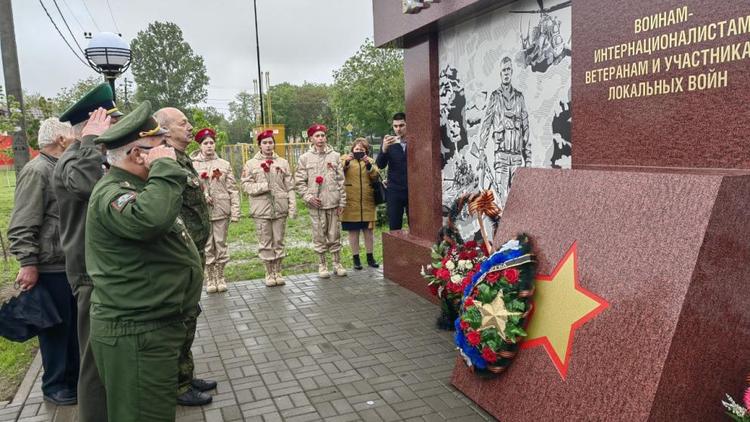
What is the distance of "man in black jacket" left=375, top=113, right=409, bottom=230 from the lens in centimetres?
746

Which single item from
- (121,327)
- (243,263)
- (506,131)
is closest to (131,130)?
(121,327)

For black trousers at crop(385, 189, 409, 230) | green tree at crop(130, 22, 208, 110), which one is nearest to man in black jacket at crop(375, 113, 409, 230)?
black trousers at crop(385, 189, 409, 230)

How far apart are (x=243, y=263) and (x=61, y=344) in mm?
4830

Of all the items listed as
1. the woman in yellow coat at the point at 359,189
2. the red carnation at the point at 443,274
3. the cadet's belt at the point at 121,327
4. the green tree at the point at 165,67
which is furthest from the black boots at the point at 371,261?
the green tree at the point at 165,67

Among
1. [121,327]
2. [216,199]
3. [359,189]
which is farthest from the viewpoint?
[359,189]

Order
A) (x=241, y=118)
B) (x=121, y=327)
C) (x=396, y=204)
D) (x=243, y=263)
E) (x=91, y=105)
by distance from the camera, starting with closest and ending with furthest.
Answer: (x=121, y=327) → (x=91, y=105) → (x=396, y=204) → (x=243, y=263) → (x=241, y=118)

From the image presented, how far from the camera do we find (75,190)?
3424mm

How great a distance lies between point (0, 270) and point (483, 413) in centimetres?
841

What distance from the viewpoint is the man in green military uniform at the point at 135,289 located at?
2488mm

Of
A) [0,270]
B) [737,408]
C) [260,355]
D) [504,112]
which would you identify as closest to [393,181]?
[504,112]

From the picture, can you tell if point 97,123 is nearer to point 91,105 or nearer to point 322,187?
point 91,105

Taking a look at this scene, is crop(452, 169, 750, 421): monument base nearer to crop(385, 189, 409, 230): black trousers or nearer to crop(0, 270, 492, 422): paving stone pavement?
crop(0, 270, 492, 422): paving stone pavement

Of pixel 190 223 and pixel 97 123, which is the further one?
pixel 190 223

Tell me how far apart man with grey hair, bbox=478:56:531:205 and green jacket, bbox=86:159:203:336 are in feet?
10.5
